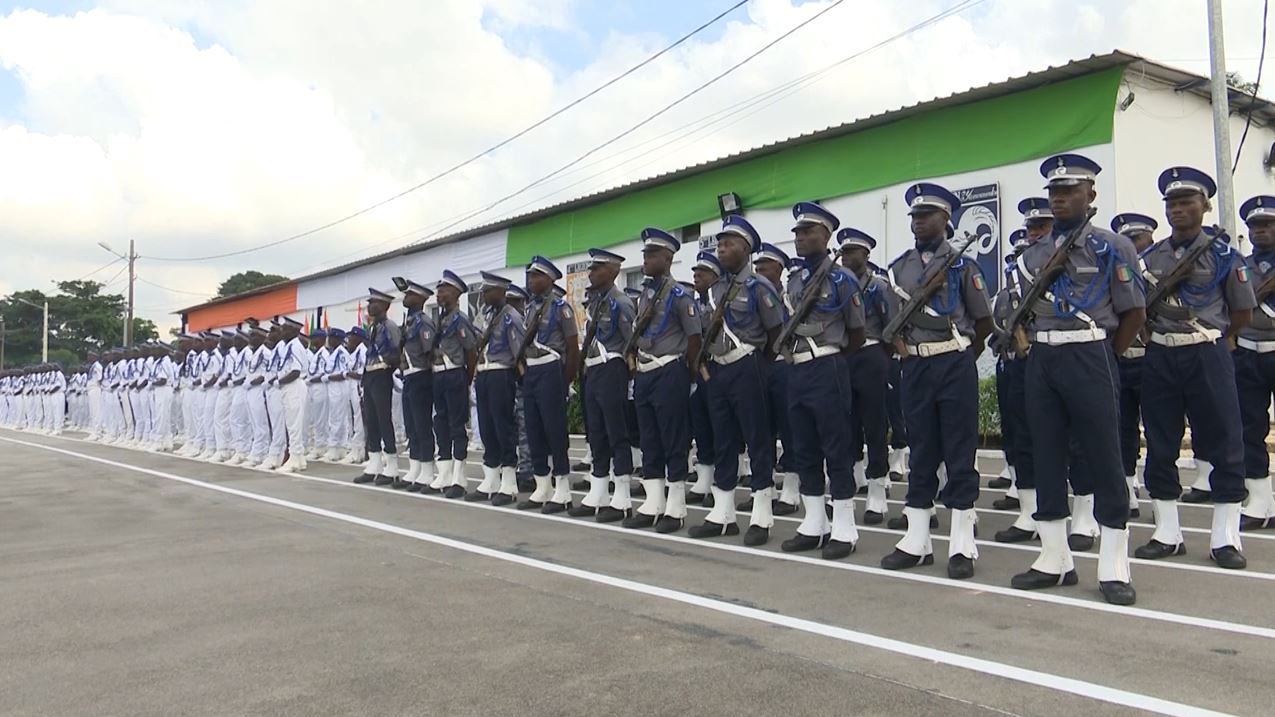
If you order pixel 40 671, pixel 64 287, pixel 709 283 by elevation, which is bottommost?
pixel 40 671

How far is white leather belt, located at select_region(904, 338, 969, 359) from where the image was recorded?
213 inches

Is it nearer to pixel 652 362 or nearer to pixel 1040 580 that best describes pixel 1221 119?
pixel 652 362

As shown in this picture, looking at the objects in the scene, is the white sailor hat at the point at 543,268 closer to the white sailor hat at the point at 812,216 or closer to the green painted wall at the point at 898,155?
the white sailor hat at the point at 812,216

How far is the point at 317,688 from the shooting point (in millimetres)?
3486

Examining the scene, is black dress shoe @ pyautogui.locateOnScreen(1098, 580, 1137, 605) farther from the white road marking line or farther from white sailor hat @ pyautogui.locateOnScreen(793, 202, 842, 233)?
white sailor hat @ pyautogui.locateOnScreen(793, 202, 842, 233)

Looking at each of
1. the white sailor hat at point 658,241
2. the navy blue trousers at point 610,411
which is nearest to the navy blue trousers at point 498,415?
the navy blue trousers at point 610,411

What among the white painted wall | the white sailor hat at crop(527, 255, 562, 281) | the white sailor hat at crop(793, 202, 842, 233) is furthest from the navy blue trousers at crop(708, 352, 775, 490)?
the white painted wall

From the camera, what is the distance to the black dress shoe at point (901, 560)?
213 inches

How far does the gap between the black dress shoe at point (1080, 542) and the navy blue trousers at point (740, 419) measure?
6.51 ft

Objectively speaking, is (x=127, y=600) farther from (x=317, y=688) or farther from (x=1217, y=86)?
(x=1217, y=86)

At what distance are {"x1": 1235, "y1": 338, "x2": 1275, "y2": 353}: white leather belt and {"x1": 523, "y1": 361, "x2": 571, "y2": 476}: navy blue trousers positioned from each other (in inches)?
209

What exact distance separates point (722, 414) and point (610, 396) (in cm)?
113

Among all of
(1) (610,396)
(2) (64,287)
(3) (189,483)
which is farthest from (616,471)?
(2) (64,287)

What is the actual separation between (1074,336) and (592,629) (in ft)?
9.53
